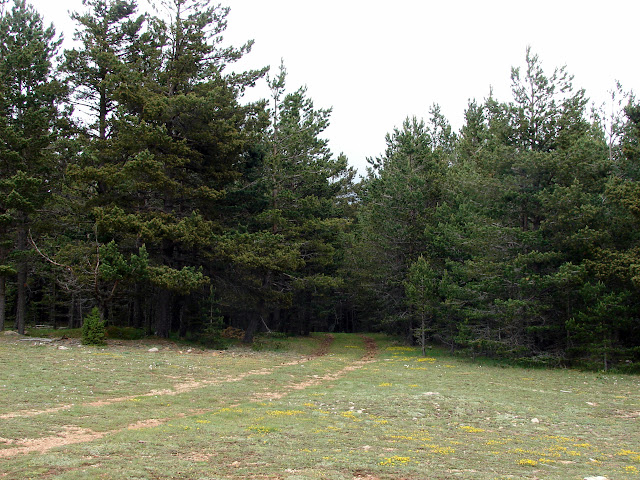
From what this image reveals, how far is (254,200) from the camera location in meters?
32.4

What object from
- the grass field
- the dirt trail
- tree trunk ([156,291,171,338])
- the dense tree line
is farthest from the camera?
tree trunk ([156,291,171,338])

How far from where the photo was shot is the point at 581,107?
1005 inches

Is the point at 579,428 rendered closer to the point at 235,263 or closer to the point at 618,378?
the point at 618,378

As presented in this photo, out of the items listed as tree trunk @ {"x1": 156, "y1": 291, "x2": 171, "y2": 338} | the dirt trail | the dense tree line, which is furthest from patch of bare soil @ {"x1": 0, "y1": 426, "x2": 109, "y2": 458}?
tree trunk @ {"x1": 156, "y1": 291, "x2": 171, "y2": 338}

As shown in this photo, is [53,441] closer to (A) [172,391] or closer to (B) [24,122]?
(A) [172,391]

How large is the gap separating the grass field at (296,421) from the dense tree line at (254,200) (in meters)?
4.76

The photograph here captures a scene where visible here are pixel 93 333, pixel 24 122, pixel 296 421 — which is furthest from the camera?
pixel 24 122

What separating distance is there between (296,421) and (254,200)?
23.0 meters

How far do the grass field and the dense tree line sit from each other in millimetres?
4757

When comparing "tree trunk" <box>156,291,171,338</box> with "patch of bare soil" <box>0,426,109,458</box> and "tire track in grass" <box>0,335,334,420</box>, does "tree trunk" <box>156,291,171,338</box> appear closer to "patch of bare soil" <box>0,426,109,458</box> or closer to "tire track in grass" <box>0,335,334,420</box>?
"tire track in grass" <box>0,335,334,420</box>

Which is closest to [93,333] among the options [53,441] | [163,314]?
[163,314]

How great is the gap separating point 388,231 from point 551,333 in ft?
44.9

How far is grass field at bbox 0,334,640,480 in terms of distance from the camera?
7.18 metres

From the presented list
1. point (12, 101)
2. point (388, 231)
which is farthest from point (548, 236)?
point (12, 101)
